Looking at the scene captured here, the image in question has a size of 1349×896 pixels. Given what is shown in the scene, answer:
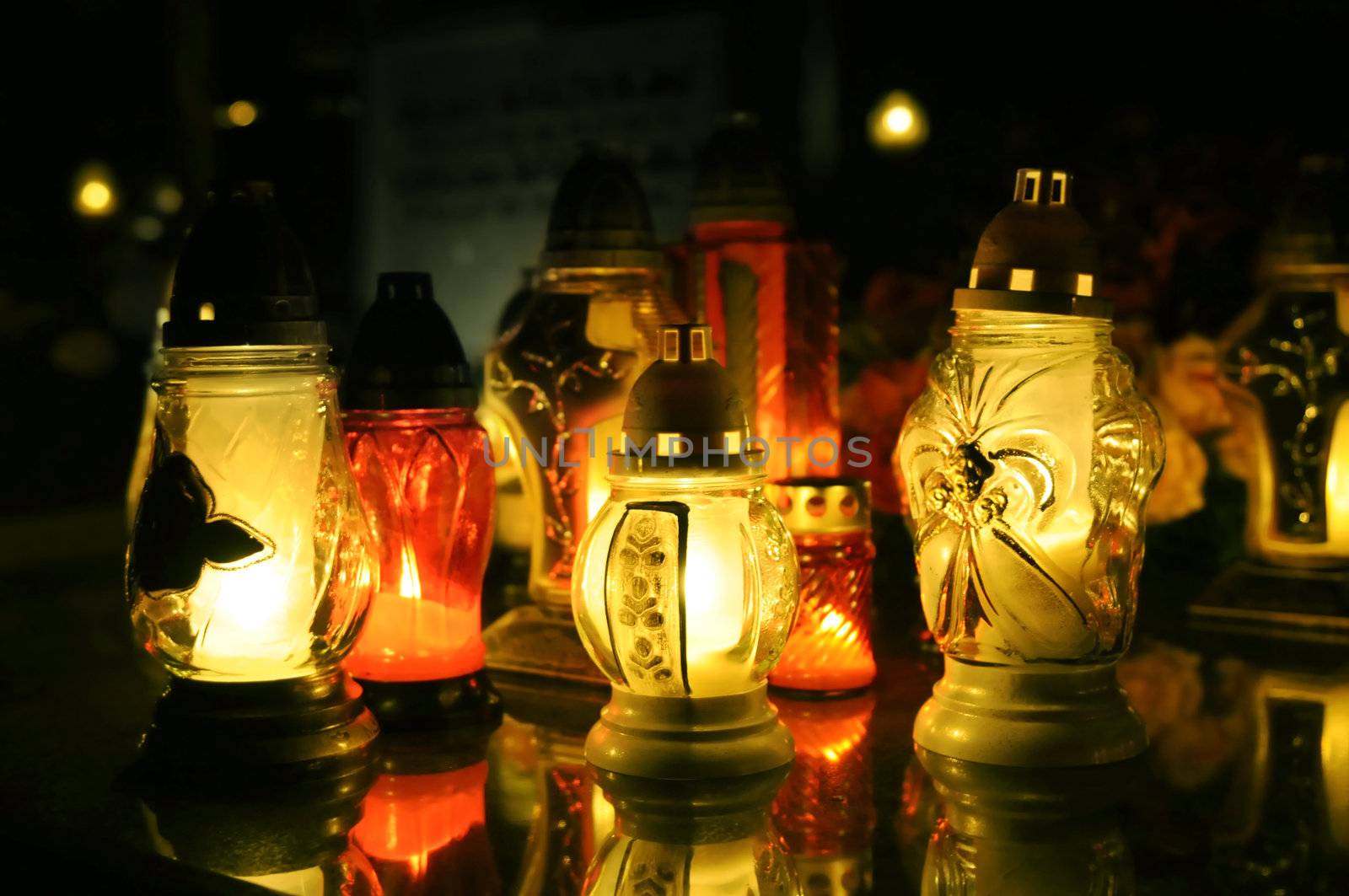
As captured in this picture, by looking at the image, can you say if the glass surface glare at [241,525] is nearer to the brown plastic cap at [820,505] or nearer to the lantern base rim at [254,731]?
the lantern base rim at [254,731]

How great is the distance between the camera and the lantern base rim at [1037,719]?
750mm

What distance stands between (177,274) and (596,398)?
0.30 m

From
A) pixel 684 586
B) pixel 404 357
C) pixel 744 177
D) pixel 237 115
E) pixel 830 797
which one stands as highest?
pixel 237 115

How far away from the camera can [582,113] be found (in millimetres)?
1759

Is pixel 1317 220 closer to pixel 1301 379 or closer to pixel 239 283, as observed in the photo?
pixel 1301 379

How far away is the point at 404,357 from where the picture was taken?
0.82m

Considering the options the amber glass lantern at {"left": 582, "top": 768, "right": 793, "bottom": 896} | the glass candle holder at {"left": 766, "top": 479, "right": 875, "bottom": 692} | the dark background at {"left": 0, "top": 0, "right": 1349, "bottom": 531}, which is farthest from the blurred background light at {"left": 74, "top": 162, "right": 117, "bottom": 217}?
the amber glass lantern at {"left": 582, "top": 768, "right": 793, "bottom": 896}

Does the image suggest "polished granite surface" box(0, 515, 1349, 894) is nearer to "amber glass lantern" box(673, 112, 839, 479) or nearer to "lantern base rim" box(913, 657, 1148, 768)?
"lantern base rim" box(913, 657, 1148, 768)

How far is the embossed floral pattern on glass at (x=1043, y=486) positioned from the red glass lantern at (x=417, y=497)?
29cm

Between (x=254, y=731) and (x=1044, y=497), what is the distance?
17.4 inches

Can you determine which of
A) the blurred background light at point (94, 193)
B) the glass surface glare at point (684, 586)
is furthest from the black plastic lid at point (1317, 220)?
the blurred background light at point (94, 193)

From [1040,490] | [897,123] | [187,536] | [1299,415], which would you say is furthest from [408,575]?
[897,123]

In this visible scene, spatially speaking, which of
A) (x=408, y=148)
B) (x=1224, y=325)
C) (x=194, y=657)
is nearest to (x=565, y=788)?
(x=194, y=657)

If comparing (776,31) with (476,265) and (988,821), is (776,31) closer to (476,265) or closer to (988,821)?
(476,265)
